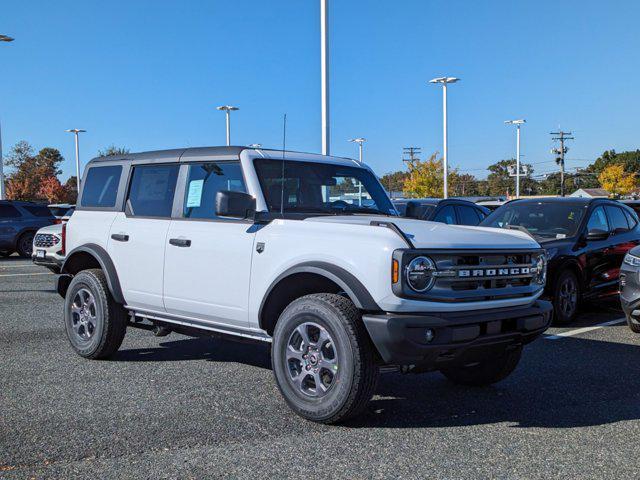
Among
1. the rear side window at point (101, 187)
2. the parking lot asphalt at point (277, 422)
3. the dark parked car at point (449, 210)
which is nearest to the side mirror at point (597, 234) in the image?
the parking lot asphalt at point (277, 422)

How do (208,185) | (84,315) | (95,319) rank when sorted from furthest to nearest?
1. (84,315)
2. (95,319)
3. (208,185)

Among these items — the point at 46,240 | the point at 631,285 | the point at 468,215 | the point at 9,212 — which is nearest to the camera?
the point at 631,285

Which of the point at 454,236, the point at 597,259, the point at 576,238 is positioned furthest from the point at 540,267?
the point at 597,259

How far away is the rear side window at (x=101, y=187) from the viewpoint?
656 cm

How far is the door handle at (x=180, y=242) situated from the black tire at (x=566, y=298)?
193 inches

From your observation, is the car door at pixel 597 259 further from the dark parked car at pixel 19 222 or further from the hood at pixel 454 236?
the dark parked car at pixel 19 222

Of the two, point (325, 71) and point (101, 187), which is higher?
point (325, 71)

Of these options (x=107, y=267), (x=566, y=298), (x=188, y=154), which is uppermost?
(x=188, y=154)

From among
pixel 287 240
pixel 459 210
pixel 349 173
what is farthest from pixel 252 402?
pixel 459 210

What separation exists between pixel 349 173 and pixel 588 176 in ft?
467

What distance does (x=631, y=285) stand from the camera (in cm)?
746

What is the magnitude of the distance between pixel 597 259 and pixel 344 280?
5.93 m

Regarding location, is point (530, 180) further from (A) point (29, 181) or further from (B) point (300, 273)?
(B) point (300, 273)

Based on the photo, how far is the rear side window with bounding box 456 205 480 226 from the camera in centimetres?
1356
